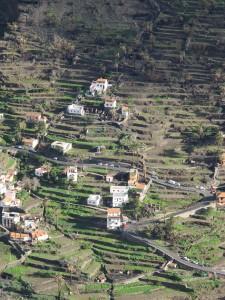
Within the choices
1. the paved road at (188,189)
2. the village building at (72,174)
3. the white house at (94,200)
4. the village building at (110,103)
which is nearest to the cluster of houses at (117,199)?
the white house at (94,200)

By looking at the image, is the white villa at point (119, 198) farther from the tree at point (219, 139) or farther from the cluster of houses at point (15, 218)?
the tree at point (219, 139)

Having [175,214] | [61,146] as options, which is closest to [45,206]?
[61,146]

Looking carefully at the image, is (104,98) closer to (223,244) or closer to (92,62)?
(92,62)

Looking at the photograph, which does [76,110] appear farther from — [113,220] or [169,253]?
[169,253]

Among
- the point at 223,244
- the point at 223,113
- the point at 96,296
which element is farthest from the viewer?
the point at 223,113

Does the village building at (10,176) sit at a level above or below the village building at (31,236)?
above

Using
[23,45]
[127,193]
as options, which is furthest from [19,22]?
[127,193]

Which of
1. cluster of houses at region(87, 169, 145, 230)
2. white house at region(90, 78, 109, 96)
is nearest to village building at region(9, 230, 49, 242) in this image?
cluster of houses at region(87, 169, 145, 230)
